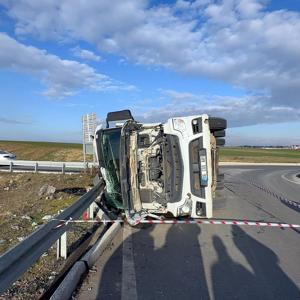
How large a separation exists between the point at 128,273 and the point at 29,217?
6897mm

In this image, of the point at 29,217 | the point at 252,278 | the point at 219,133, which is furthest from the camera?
the point at 29,217

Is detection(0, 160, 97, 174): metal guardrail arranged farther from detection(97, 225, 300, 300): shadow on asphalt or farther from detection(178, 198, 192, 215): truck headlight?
detection(97, 225, 300, 300): shadow on asphalt

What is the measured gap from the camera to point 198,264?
6.32 metres

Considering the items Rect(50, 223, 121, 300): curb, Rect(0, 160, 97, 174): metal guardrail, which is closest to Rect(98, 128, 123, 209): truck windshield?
Rect(50, 223, 121, 300): curb

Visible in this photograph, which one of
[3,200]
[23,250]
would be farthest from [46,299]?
[3,200]

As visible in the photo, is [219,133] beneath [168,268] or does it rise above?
above

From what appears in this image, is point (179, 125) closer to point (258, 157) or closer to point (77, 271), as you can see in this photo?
point (77, 271)

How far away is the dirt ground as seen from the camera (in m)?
5.53

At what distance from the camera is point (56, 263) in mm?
6449

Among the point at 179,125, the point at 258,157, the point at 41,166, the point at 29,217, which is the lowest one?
the point at 258,157

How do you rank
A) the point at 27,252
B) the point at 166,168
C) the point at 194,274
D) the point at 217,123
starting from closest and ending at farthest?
the point at 27,252 < the point at 194,274 < the point at 166,168 < the point at 217,123

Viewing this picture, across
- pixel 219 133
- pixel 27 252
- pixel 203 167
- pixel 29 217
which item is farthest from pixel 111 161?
pixel 27 252

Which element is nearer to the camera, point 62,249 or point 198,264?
point 198,264

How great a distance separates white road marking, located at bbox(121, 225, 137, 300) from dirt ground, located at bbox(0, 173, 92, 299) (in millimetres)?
983
